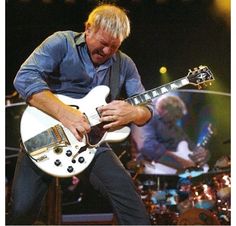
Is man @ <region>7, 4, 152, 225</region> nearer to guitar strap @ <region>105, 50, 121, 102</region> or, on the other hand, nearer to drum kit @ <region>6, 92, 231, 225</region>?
guitar strap @ <region>105, 50, 121, 102</region>

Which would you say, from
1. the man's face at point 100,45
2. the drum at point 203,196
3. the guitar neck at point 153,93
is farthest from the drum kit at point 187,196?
the man's face at point 100,45

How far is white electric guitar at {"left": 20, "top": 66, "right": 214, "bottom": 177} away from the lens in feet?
5.82

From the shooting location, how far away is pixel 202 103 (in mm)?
2697

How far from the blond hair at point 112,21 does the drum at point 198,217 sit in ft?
4.53

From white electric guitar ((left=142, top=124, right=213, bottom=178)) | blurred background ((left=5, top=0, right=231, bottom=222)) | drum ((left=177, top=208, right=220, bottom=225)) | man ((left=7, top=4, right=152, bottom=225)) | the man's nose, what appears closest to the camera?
man ((left=7, top=4, right=152, bottom=225))

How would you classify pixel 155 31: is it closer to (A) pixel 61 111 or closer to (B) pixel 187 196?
(A) pixel 61 111

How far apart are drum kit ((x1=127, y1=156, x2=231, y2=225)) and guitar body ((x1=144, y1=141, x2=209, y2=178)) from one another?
4 centimetres

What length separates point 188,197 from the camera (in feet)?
9.32

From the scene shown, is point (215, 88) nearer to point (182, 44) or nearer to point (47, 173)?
point (182, 44)

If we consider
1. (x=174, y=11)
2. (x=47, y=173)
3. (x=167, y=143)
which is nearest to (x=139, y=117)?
(x=47, y=173)

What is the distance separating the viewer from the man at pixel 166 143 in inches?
115

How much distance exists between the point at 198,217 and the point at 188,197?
0.13 m

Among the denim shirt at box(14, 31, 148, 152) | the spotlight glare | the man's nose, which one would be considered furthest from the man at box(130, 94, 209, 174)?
the man's nose

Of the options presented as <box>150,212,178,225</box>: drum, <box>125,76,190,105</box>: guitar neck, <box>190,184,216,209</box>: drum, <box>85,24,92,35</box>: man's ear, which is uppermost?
<box>85,24,92,35</box>: man's ear
